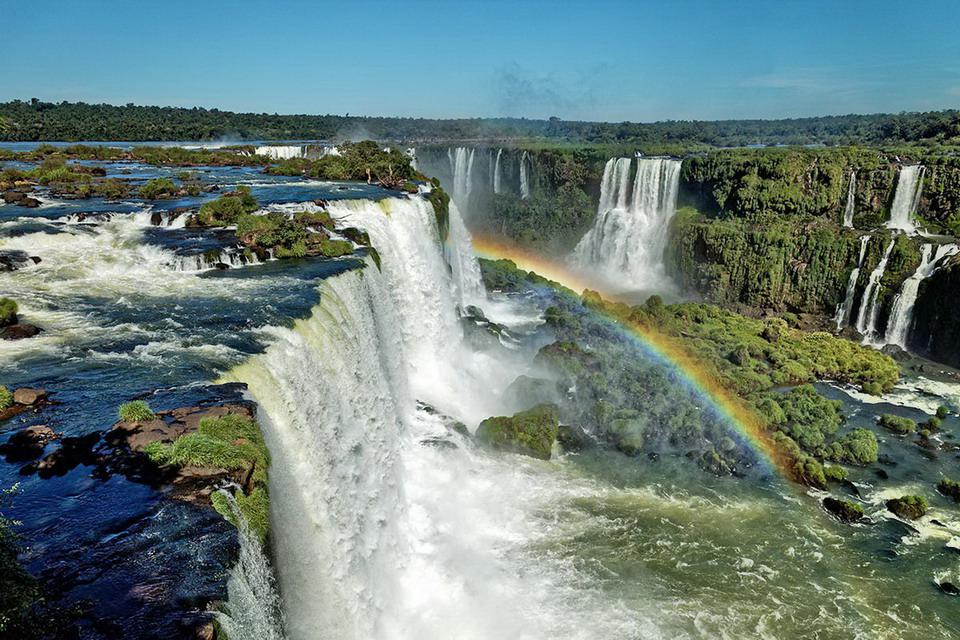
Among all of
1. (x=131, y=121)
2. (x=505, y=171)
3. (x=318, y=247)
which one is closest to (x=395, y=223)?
(x=318, y=247)

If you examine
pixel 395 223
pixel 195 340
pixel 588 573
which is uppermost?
pixel 395 223

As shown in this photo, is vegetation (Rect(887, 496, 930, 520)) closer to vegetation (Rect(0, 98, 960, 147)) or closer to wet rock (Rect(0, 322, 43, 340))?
wet rock (Rect(0, 322, 43, 340))

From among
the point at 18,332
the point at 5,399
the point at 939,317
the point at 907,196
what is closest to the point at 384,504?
the point at 5,399

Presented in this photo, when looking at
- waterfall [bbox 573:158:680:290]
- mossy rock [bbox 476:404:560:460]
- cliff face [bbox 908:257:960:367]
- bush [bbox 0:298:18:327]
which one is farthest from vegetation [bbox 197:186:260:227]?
cliff face [bbox 908:257:960:367]

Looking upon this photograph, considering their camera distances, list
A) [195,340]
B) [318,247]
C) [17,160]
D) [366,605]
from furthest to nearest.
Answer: [17,160] < [318,247] < [195,340] < [366,605]

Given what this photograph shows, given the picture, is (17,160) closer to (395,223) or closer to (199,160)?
(199,160)

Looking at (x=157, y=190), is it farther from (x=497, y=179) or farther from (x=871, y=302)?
(x=497, y=179)
